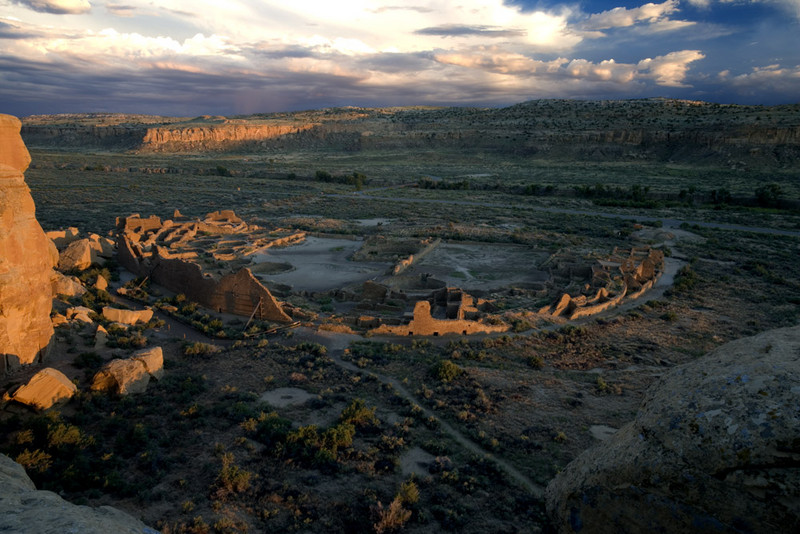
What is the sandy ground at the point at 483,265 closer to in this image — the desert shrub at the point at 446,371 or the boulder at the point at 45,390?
the desert shrub at the point at 446,371

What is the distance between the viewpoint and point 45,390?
11562mm

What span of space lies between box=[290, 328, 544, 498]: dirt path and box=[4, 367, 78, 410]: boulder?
744 cm

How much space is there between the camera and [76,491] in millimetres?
9430

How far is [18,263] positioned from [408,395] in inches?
418

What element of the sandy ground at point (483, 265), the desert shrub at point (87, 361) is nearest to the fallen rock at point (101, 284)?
the desert shrub at point (87, 361)

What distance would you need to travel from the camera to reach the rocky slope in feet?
277

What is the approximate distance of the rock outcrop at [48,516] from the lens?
5707mm

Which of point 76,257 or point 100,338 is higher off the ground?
point 76,257

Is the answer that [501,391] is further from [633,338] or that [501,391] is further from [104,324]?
[104,324]

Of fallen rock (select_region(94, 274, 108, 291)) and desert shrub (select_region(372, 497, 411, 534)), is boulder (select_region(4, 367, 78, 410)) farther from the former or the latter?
fallen rock (select_region(94, 274, 108, 291))

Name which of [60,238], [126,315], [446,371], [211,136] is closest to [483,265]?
[446,371]

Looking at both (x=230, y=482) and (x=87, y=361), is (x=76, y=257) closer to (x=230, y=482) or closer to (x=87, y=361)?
(x=87, y=361)

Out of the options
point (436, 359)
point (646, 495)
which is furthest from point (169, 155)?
point (646, 495)

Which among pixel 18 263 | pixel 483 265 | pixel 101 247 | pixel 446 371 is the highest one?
pixel 18 263
